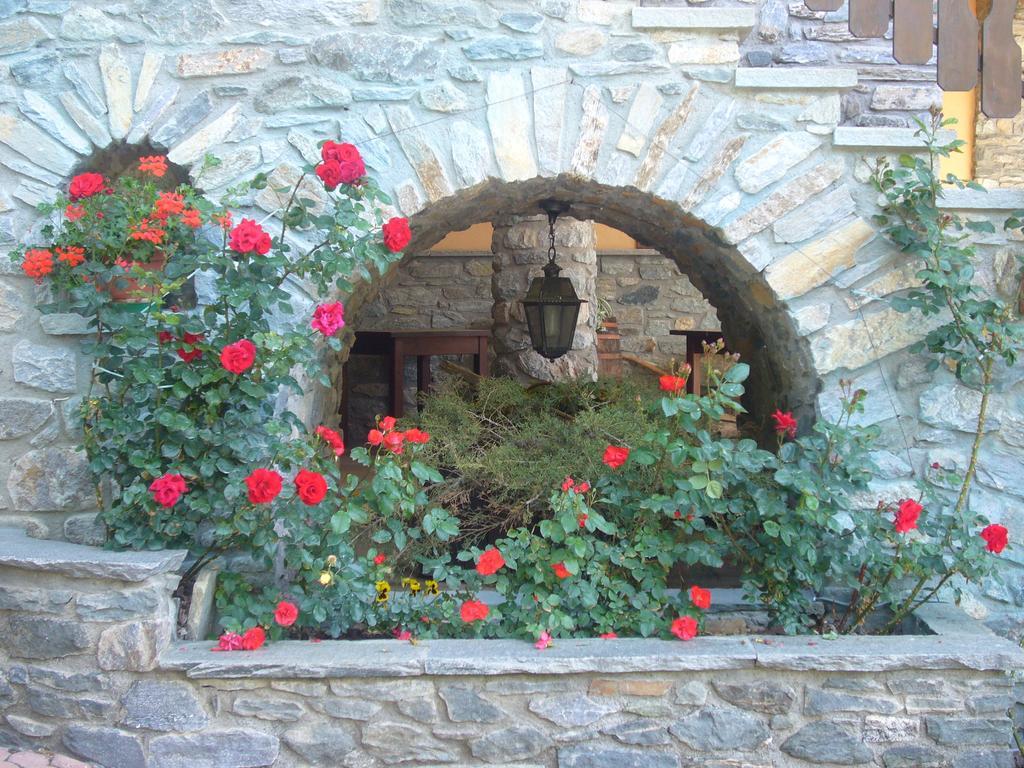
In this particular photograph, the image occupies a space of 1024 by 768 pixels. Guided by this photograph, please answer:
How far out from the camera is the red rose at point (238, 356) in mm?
2385

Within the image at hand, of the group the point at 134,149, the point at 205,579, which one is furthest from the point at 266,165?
the point at 205,579

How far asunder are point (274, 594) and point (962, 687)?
1812 mm

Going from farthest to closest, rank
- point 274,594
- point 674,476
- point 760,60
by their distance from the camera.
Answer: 1. point 760,60
2. point 674,476
3. point 274,594

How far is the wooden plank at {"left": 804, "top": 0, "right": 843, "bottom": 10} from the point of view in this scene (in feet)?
9.38

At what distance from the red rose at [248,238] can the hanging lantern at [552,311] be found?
6.35 ft

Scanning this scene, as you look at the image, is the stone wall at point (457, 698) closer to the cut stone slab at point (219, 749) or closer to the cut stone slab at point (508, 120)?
the cut stone slab at point (219, 749)

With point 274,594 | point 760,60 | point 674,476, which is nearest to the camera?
point 274,594

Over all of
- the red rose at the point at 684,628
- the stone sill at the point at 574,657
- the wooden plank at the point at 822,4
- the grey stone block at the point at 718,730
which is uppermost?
the wooden plank at the point at 822,4

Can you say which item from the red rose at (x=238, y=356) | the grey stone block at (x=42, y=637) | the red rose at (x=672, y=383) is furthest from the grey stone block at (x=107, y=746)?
the red rose at (x=672, y=383)

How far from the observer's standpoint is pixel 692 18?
282cm

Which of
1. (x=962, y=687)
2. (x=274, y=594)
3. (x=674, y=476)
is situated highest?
(x=674, y=476)

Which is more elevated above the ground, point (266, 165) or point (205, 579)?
point (266, 165)

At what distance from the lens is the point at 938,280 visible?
2.71 metres

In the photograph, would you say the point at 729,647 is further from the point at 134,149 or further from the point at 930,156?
the point at 134,149
